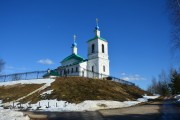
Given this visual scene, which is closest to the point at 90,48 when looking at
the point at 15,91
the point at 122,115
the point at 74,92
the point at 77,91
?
the point at 15,91

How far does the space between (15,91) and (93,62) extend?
29.4m

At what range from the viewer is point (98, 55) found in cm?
6594

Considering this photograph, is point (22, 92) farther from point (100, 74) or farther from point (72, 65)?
point (72, 65)

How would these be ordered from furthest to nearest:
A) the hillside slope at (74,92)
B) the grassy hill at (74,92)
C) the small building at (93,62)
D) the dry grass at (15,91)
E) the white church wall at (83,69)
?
the small building at (93,62)
the white church wall at (83,69)
the dry grass at (15,91)
the grassy hill at (74,92)
the hillside slope at (74,92)

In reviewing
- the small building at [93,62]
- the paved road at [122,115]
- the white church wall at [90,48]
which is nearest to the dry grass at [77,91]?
the paved road at [122,115]

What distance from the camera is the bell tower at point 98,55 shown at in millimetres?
65625

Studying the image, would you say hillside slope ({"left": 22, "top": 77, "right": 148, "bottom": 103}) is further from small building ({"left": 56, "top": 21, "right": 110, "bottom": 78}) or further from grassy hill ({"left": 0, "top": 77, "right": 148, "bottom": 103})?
small building ({"left": 56, "top": 21, "right": 110, "bottom": 78})

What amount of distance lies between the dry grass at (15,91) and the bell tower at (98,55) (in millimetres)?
22630

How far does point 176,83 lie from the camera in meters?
A: 65.2

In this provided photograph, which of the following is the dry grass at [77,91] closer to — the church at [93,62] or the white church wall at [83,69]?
the white church wall at [83,69]

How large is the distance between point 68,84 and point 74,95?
21.3 feet

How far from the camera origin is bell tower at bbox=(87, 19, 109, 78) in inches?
2584

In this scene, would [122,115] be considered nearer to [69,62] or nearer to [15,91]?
[15,91]

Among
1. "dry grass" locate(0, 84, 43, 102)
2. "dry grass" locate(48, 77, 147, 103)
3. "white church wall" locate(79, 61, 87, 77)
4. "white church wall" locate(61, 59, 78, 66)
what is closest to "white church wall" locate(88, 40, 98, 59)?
"white church wall" locate(79, 61, 87, 77)
